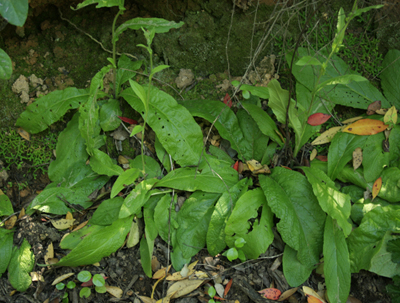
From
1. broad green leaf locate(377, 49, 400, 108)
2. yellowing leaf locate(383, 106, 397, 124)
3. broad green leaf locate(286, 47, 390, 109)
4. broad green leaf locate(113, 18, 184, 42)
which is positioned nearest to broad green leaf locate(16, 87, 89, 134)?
broad green leaf locate(113, 18, 184, 42)

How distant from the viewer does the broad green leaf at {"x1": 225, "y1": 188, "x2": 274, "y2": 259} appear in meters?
1.98

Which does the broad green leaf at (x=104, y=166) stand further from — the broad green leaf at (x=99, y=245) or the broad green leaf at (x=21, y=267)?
the broad green leaf at (x=21, y=267)

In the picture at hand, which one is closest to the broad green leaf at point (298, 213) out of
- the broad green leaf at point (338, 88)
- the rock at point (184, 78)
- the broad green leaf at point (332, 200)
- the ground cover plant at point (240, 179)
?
the ground cover plant at point (240, 179)

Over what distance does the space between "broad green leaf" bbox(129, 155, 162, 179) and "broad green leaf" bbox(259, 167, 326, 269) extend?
0.81 m

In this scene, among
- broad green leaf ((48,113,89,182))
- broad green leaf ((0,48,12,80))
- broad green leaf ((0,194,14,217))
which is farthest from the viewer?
broad green leaf ((48,113,89,182))

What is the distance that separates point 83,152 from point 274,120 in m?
1.58

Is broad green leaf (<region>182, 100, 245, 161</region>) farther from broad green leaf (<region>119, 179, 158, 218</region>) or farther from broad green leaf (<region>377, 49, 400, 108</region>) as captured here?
broad green leaf (<region>377, 49, 400, 108</region>)

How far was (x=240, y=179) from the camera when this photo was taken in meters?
2.30

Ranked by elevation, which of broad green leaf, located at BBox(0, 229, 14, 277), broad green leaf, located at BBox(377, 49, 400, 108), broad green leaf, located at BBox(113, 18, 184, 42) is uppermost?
broad green leaf, located at BBox(113, 18, 184, 42)

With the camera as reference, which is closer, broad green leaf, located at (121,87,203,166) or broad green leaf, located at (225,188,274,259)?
broad green leaf, located at (225,188,274,259)

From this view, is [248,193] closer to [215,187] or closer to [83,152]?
[215,187]

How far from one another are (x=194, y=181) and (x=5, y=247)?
1.42m

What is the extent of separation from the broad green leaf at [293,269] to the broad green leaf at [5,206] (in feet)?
6.74

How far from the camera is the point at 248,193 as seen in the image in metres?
2.08
